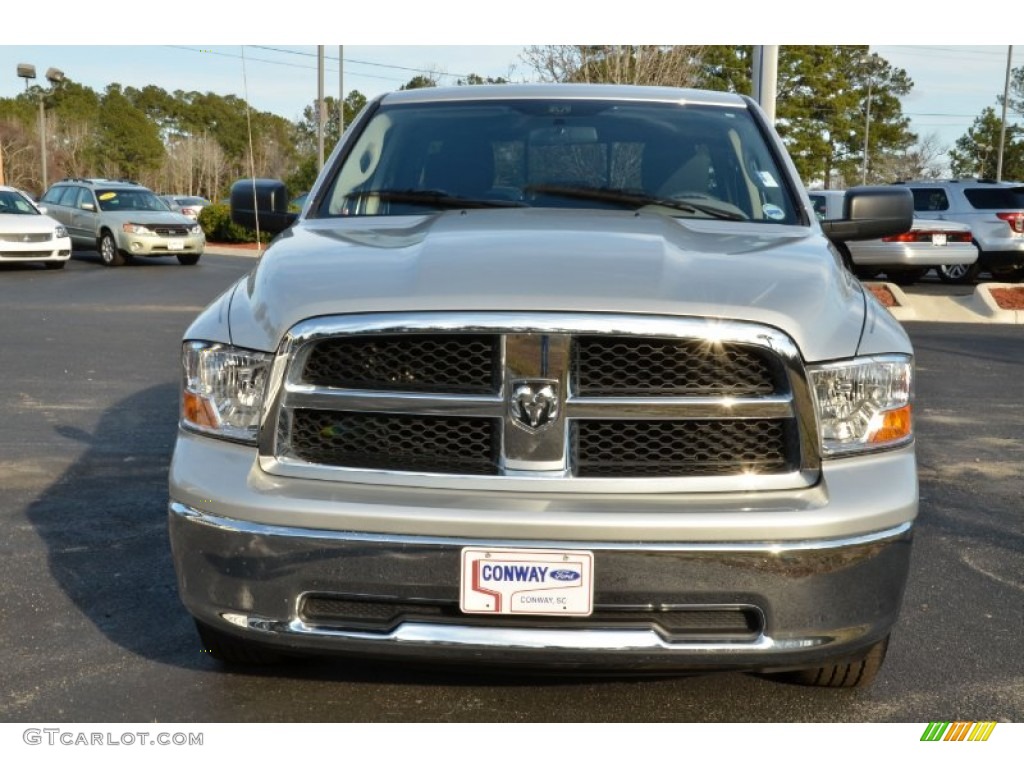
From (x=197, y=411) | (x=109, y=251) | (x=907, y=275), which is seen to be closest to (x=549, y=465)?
(x=197, y=411)

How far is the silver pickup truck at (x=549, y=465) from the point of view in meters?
3.01

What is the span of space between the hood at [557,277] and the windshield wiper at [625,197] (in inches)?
19.2

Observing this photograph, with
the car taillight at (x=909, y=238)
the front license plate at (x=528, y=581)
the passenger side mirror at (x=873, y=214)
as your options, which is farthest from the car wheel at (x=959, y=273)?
the front license plate at (x=528, y=581)

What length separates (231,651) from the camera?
364 centimetres

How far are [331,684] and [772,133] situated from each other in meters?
2.71

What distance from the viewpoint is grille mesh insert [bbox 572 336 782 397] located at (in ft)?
10.2

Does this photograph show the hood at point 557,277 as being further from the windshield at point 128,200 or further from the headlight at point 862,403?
the windshield at point 128,200

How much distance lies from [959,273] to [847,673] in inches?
771

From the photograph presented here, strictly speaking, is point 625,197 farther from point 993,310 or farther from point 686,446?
point 993,310

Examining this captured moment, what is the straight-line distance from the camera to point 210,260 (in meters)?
27.8
